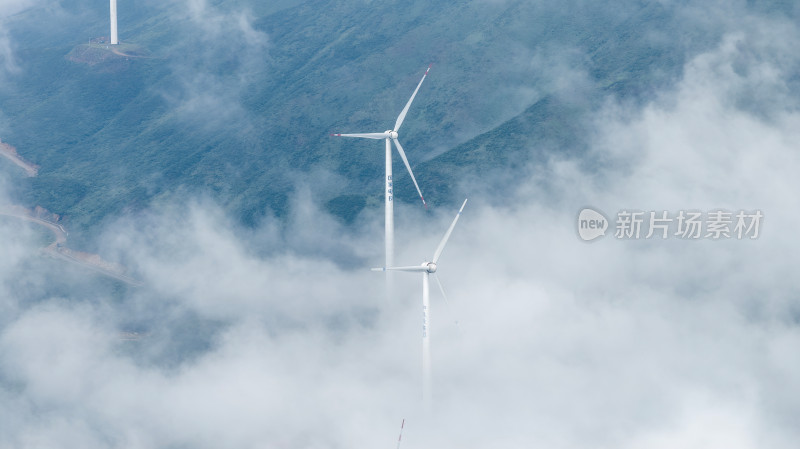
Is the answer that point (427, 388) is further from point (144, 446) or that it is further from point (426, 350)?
point (144, 446)

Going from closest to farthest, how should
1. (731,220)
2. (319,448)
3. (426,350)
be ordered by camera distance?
(426,350) < (731,220) < (319,448)

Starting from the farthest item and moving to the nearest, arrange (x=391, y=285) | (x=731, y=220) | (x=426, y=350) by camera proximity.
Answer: (x=391, y=285) → (x=731, y=220) → (x=426, y=350)

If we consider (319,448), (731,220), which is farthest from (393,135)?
(319,448)

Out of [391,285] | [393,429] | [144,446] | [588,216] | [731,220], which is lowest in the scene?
[144,446]

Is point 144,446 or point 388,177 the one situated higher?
point 388,177

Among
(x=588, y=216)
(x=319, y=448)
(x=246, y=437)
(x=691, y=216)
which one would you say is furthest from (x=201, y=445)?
(x=691, y=216)

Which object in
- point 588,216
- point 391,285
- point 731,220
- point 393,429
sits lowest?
point 393,429

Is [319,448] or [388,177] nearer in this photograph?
[388,177]

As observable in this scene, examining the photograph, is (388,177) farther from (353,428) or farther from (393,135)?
Result: (353,428)

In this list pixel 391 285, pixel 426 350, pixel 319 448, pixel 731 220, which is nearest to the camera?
pixel 426 350
